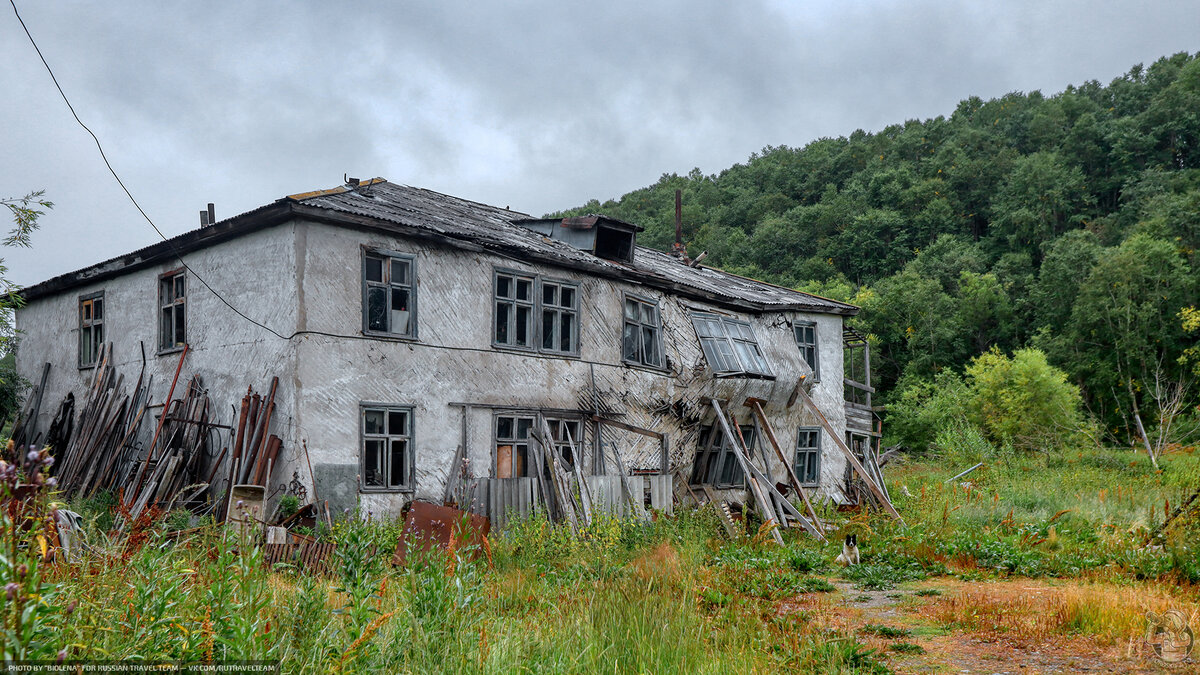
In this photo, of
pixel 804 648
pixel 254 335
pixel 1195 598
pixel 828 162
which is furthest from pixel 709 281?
pixel 828 162

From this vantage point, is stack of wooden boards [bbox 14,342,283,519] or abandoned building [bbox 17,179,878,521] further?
abandoned building [bbox 17,179,878,521]

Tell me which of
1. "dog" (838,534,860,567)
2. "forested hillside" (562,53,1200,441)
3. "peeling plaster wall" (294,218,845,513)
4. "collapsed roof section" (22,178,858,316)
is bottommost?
"dog" (838,534,860,567)

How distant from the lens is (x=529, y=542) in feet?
42.9

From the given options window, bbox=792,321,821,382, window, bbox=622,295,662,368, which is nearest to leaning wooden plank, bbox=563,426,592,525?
window, bbox=622,295,662,368

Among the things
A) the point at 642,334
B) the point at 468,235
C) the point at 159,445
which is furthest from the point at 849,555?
the point at 159,445

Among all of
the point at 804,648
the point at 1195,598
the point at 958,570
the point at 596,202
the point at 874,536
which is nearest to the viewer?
the point at 804,648

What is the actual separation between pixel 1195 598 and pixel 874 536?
20.7 ft

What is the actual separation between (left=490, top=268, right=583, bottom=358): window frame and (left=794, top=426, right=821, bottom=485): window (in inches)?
324

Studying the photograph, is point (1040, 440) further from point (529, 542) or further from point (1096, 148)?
point (1096, 148)

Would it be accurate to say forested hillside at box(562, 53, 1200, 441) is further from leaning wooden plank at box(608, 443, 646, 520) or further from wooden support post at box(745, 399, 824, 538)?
leaning wooden plank at box(608, 443, 646, 520)

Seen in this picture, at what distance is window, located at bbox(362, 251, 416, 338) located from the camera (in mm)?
13953

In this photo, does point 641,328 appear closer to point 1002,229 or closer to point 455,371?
point 455,371

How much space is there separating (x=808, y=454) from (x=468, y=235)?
473 inches

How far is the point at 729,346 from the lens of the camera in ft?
67.4
